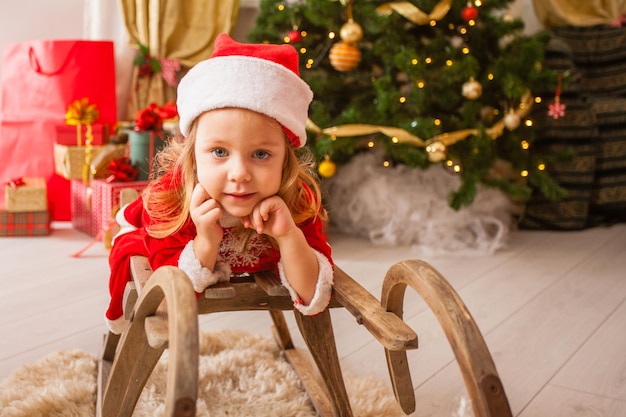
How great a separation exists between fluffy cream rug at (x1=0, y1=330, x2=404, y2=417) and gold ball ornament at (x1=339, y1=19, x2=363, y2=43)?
1.13 m

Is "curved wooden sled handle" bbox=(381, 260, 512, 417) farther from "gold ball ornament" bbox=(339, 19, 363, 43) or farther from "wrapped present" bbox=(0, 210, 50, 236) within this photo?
"wrapped present" bbox=(0, 210, 50, 236)

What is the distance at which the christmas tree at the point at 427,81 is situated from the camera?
204 cm

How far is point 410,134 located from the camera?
201 cm

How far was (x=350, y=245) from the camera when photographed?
2.23 meters

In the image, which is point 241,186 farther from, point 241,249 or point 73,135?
point 73,135

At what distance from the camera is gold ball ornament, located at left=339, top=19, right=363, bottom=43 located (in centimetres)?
205

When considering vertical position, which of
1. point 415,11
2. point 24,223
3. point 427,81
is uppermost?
point 415,11

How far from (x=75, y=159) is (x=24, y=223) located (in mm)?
276

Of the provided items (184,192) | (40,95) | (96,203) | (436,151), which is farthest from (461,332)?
(40,95)

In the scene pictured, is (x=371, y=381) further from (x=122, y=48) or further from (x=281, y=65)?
(x=122, y=48)

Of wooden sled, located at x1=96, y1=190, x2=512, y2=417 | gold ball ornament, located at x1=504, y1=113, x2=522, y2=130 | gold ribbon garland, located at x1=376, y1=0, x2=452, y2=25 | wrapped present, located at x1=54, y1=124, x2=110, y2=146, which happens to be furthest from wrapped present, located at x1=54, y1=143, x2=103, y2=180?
gold ball ornament, located at x1=504, y1=113, x2=522, y2=130

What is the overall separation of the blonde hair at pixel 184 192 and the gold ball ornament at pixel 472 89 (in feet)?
3.87

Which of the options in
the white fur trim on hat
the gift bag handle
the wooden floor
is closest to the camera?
the white fur trim on hat

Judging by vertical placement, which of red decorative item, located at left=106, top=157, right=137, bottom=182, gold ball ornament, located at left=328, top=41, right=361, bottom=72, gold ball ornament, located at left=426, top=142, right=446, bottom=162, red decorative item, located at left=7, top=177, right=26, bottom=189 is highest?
gold ball ornament, located at left=328, top=41, right=361, bottom=72
